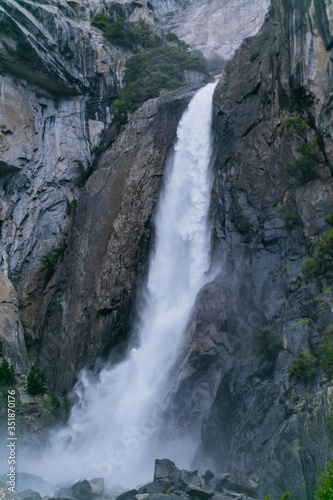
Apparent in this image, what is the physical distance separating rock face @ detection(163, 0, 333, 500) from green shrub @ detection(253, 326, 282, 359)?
25cm

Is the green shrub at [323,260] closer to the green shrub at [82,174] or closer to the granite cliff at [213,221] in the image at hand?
the granite cliff at [213,221]

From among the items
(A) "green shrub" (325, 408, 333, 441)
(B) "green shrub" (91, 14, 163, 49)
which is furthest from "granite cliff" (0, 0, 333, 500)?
Result: (B) "green shrub" (91, 14, 163, 49)

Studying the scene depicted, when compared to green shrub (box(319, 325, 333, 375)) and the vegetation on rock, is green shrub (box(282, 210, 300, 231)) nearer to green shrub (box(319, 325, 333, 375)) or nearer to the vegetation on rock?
the vegetation on rock

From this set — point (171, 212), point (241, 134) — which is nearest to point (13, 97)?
point (171, 212)

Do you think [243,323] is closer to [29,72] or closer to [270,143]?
[270,143]

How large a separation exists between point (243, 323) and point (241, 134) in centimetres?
1087

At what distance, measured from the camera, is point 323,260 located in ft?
61.6

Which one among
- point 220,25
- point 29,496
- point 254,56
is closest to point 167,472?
point 29,496

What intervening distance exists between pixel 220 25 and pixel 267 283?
58044 millimetres

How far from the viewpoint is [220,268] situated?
24.7 m

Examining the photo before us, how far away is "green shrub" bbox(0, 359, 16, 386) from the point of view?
26.8 metres

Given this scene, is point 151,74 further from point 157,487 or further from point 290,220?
point 157,487

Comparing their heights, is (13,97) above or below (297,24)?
above

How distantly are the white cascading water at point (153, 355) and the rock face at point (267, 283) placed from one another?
5.04ft
